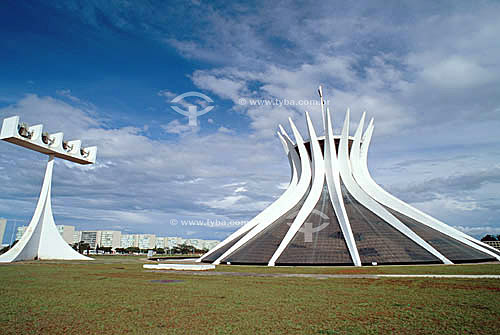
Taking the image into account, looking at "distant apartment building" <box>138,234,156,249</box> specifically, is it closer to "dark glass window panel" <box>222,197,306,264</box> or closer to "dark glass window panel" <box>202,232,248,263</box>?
"dark glass window panel" <box>202,232,248,263</box>

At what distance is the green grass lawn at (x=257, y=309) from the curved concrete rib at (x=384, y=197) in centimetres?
1569

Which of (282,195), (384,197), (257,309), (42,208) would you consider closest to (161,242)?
(42,208)

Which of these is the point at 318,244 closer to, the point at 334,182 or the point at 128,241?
the point at 334,182

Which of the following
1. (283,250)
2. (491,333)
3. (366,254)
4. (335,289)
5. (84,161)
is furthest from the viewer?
(84,161)

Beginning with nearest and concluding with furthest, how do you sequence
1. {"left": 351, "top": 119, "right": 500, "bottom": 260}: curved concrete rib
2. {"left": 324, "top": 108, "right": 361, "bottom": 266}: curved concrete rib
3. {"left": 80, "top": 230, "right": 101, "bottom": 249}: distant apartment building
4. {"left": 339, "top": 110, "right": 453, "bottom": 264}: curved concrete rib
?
{"left": 339, "top": 110, "right": 453, "bottom": 264}: curved concrete rib → {"left": 324, "top": 108, "right": 361, "bottom": 266}: curved concrete rib → {"left": 351, "top": 119, "right": 500, "bottom": 260}: curved concrete rib → {"left": 80, "top": 230, "right": 101, "bottom": 249}: distant apartment building

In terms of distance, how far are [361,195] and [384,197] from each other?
2320mm

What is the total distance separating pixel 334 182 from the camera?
29.5 m

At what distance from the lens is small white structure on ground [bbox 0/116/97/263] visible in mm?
28827

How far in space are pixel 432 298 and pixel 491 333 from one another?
3.52 meters

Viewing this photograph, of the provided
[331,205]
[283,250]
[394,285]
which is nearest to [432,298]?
[394,285]

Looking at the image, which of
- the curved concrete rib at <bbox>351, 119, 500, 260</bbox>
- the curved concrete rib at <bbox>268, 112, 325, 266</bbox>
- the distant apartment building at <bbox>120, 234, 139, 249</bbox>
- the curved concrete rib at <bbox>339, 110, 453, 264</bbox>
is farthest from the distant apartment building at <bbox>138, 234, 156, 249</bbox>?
the curved concrete rib at <bbox>351, 119, 500, 260</bbox>

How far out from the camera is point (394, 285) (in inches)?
452

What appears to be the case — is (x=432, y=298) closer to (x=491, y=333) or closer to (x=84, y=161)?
(x=491, y=333)

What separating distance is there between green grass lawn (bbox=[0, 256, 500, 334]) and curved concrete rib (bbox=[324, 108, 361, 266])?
11.9 meters
